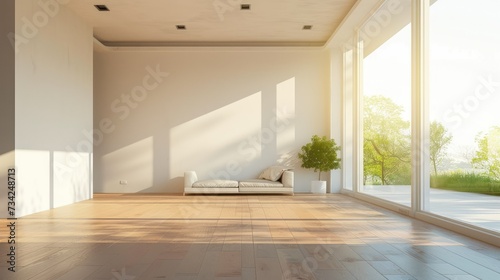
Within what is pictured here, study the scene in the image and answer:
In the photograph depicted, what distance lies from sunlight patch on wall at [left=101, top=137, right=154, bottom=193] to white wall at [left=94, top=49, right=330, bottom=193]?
24mm

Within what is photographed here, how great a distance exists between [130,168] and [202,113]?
2.21 m

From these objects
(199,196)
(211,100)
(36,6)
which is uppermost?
(36,6)

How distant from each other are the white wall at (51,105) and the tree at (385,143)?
237 inches

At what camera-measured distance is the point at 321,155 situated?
11219 mm

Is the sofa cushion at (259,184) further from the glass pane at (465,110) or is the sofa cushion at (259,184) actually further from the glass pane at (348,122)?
the glass pane at (465,110)

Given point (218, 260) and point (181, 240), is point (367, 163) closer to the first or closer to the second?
point (181, 240)

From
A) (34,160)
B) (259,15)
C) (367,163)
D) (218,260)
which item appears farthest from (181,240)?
(367,163)

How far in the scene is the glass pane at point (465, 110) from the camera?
229 inches

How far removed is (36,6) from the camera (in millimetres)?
7676

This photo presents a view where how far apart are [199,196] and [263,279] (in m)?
7.71

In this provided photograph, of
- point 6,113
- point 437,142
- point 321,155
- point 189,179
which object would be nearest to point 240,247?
point 437,142

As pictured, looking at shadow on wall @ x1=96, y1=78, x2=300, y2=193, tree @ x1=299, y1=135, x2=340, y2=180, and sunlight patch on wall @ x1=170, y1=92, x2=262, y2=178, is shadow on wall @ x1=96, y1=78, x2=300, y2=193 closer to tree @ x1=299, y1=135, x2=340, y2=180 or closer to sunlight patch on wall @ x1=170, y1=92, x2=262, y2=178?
sunlight patch on wall @ x1=170, y1=92, x2=262, y2=178

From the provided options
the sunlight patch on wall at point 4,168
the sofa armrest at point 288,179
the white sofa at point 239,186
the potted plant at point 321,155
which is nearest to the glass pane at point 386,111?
the potted plant at point 321,155

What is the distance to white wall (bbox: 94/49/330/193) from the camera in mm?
12109
